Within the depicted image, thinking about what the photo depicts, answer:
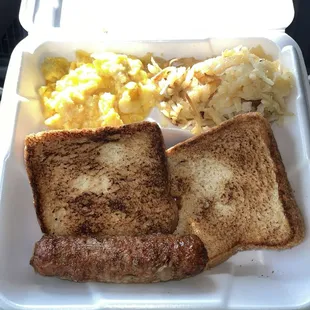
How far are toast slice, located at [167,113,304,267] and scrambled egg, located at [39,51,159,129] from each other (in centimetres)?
26

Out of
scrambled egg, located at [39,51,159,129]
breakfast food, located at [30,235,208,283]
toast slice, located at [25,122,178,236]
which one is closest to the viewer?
breakfast food, located at [30,235,208,283]

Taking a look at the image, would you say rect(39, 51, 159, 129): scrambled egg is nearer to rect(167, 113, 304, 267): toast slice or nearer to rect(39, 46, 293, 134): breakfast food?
rect(39, 46, 293, 134): breakfast food

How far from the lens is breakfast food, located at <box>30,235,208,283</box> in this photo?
1483mm

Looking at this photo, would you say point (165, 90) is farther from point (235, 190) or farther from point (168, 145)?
point (235, 190)

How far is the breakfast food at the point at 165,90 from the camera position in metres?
1.91

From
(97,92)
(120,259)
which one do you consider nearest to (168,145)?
(97,92)

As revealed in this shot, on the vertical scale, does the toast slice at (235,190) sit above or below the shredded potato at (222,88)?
below

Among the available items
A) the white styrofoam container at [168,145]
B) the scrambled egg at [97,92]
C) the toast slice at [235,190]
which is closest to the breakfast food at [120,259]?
the white styrofoam container at [168,145]

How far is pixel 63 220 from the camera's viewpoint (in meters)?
1.66

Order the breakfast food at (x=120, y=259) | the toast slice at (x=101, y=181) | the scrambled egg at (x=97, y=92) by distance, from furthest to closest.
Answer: the scrambled egg at (x=97, y=92)
the toast slice at (x=101, y=181)
the breakfast food at (x=120, y=259)

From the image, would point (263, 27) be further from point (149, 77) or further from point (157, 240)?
point (157, 240)

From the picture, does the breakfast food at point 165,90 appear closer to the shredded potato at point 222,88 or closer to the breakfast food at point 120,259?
the shredded potato at point 222,88

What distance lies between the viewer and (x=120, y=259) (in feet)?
4.87

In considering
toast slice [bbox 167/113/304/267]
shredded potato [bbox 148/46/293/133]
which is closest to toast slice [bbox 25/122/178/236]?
toast slice [bbox 167/113/304/267]
